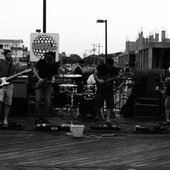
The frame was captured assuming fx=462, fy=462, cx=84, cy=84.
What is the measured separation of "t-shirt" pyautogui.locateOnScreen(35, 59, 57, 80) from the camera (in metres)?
10.7

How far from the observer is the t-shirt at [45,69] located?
10.7 meters

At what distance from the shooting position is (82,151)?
7.98 meters

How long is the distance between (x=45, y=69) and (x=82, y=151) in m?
3.23

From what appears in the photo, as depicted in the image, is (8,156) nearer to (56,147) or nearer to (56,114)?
(56,147)

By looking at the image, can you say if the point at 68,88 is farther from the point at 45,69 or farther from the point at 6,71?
the point at 6,71

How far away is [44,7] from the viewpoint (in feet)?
49.8

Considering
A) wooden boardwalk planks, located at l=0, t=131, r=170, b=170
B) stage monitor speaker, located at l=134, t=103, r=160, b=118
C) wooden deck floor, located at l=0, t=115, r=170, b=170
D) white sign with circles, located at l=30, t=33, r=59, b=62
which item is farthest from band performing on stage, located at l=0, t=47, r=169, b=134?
white sign with circles, located at l=30, t=33, r=59, b=62

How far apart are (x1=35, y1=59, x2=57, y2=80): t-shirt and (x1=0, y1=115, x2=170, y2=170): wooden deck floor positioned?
1393 mm

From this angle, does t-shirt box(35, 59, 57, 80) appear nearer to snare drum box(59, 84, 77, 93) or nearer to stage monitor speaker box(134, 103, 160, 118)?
snare drum box(59, 84, 77, 93)

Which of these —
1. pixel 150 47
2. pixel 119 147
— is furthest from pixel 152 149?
pixel 150 47

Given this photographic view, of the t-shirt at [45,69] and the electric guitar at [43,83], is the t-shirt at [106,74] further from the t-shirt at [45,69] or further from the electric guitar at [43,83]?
the electric guitar at [43,83]

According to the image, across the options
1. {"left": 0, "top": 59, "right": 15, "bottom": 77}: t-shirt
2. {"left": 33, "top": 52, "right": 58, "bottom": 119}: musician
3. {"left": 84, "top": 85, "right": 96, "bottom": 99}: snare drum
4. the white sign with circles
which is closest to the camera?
{"left": 0, "top": 59, "right": 15, "bottom": 77}: t-shirt

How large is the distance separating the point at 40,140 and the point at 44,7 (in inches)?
282

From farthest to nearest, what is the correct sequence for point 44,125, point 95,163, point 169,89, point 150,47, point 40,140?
1. point 150,47
2. point 169,89
3. point 44,125
4. point 40,140
5. point 95,163
